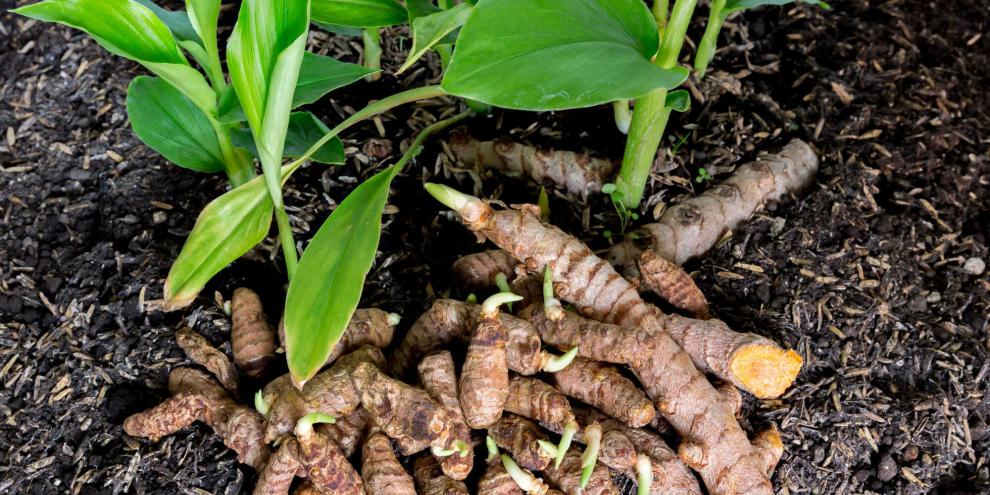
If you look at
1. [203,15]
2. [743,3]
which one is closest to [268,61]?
[203,15]

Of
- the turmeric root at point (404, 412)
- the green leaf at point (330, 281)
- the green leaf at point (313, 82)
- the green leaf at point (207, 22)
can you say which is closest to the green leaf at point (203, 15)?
the green leaf at point (207, 22)

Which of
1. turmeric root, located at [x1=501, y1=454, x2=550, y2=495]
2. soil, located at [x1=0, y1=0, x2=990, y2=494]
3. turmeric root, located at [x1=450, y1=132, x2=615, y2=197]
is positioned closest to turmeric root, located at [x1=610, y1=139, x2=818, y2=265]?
soil, located at [x1=0, y1=0, x2=990, y2=494]

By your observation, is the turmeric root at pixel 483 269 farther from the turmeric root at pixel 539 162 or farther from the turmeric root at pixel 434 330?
the turmeric root at pixel 539 162

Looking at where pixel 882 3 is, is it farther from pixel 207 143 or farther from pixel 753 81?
pixel 207 143

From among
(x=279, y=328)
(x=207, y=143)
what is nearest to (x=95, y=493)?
(x=279, y=328)

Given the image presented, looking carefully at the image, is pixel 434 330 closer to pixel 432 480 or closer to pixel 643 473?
pixel 432 480
